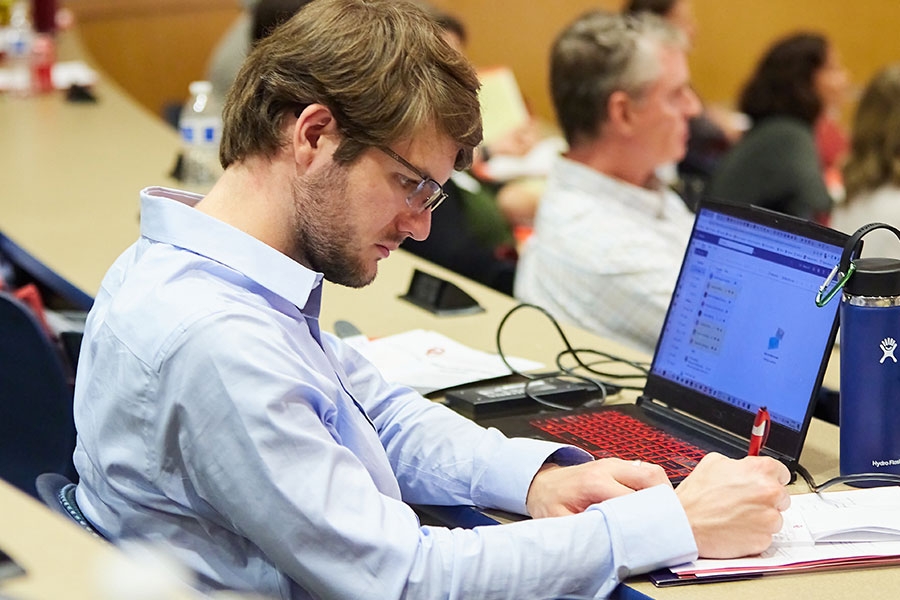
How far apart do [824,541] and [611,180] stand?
1.38 meters

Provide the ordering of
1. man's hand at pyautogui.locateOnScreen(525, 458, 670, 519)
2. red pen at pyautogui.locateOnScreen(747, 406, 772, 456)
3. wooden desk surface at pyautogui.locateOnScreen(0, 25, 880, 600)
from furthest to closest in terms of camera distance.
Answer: red pen at pyautogui.locateOnScreen(747, 406, 772, 456), man's hand at pyautogui.locateOnScreen(525, 458, 670, 519), wooden desk surface at pyautogui.locateOnScreen(0, 25, 880, 600)

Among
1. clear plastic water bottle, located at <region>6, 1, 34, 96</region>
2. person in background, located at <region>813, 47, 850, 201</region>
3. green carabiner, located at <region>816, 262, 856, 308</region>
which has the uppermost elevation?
person in background, located at <region>813, 47, 850, 201</region>

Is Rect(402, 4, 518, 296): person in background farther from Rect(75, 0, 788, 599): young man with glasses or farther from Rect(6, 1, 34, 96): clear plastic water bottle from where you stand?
Rect(6, 1, 34, 96): clear plastic water bottle

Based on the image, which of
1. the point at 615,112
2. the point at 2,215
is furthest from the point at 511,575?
the point at 2,215

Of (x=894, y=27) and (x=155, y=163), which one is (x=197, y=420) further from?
(x=894, y=27)

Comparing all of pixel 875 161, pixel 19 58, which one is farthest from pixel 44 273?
pixel 19 58

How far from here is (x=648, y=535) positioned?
138cm

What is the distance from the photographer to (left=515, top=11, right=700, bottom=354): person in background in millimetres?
2582

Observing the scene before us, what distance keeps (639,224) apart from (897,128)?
3.91 feet

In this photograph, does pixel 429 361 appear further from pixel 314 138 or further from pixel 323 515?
pixel 323 515

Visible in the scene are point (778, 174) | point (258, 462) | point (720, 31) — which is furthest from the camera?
point (720, 31)

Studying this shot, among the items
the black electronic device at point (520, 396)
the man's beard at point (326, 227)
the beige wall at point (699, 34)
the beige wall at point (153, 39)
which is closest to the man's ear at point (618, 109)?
the black electronic device at point (520, 396)

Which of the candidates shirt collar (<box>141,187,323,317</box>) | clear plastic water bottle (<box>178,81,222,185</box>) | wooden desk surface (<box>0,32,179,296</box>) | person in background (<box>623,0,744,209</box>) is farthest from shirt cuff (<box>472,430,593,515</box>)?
person in background (<box>623,0,744,209</box>)

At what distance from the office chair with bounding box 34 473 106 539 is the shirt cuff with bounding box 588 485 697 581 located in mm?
611
